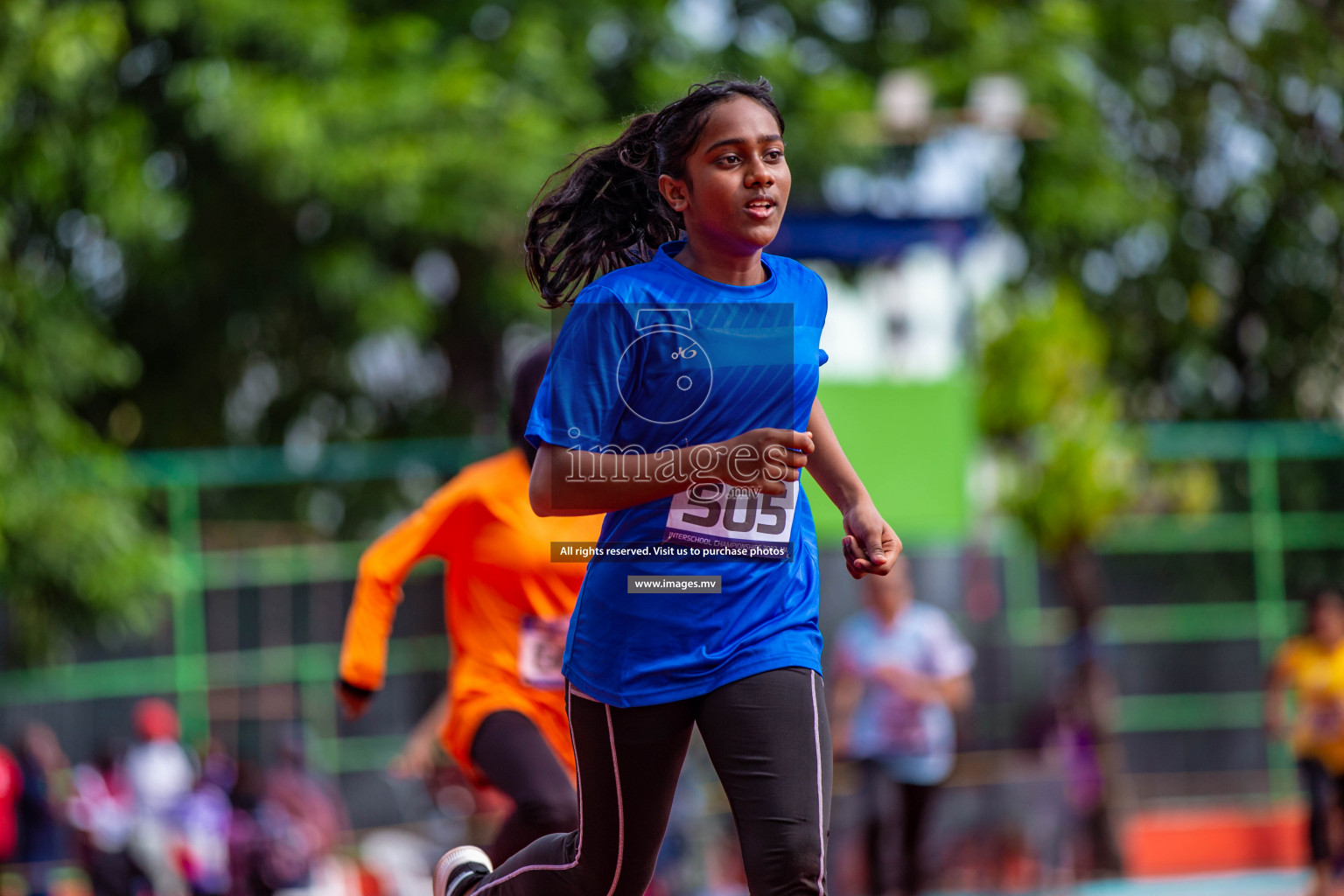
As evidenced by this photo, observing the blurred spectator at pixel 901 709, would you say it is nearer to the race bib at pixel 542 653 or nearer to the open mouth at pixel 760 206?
the race bib at pixel 542 653

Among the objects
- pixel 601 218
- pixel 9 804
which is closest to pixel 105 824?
pixel 9 804

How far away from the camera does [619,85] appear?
1586cm

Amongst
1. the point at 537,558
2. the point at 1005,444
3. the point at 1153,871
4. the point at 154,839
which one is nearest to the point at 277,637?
the point at 154,839

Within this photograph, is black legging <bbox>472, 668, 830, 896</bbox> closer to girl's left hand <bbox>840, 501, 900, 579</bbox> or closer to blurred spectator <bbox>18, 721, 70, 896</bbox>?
girl's left hand <bbox>840, 501, 900, 579</bbox>

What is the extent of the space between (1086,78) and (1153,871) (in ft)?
27.5

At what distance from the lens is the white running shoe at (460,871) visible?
390 cm

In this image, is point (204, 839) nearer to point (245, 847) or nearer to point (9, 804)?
point (245, 847)

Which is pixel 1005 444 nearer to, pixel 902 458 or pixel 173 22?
pixel 902 458

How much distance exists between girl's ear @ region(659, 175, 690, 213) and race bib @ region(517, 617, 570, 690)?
1883 mm

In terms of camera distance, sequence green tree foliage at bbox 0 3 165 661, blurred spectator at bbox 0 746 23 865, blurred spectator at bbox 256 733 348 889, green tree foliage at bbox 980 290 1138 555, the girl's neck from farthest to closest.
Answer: green tree foliage at bbox 980 290 1138 555, green tree foliage at bbox 0 3 165 661, blurred spectator at bbox 0 746 23 865, blurred spectator at bbox 256 733 348 889, the girl's neck

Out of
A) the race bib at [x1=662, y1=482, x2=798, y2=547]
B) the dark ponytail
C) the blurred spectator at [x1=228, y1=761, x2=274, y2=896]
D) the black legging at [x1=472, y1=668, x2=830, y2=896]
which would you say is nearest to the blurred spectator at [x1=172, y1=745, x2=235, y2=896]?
the blurred spectator at [x1=228, y1=761, x2=274, y2=896]

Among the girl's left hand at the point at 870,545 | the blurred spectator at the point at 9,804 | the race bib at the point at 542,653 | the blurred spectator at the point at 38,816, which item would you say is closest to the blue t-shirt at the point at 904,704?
the race bib at the point at 542,653

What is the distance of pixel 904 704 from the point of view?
8797mm

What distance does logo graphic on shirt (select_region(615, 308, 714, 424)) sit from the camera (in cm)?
323
